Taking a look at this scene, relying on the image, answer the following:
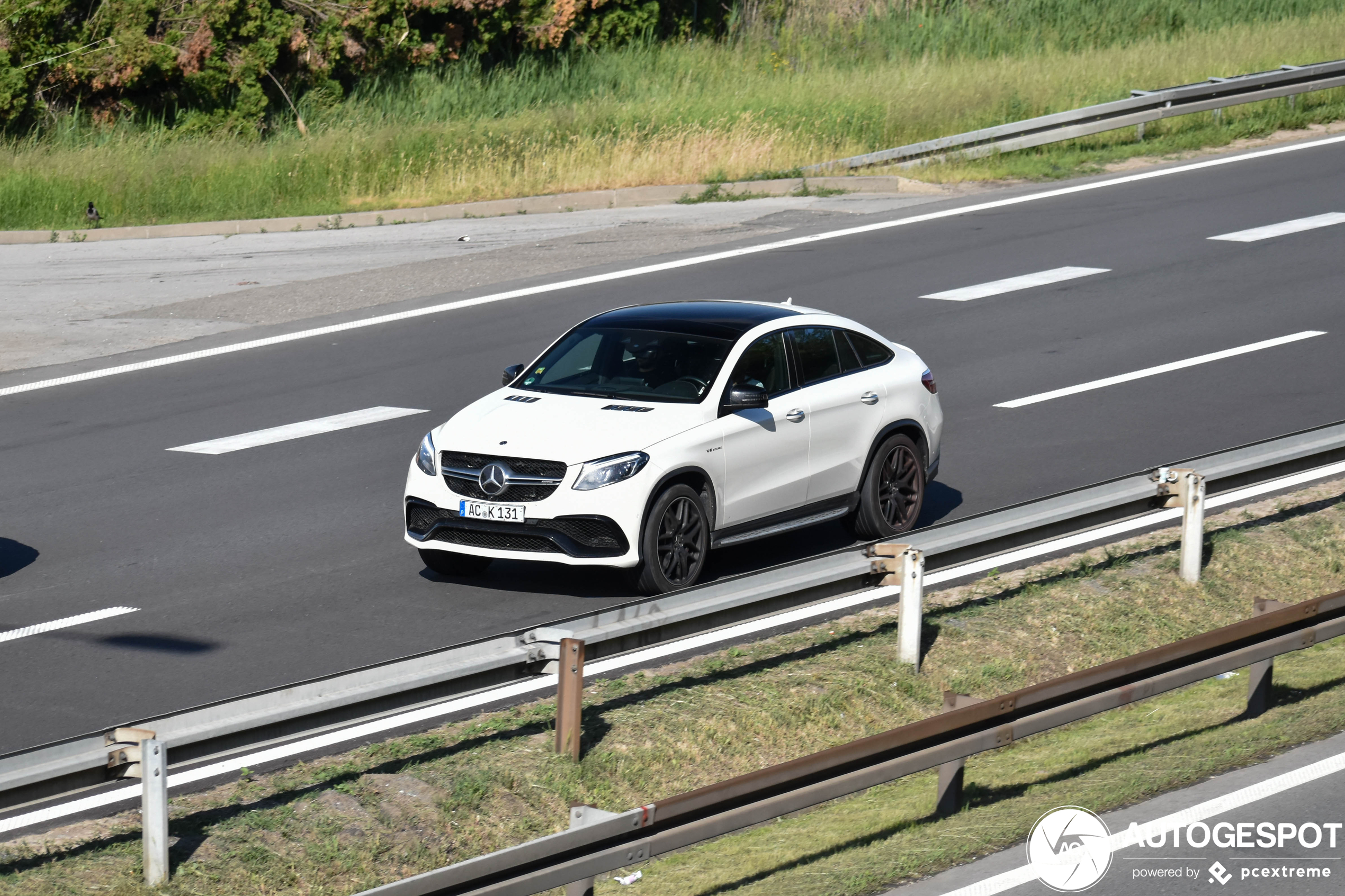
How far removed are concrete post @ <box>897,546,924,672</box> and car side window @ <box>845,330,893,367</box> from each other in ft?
10.1

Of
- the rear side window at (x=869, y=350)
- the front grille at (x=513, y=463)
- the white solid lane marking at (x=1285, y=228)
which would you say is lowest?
the white solid lane marking at (x=1285, y=228)

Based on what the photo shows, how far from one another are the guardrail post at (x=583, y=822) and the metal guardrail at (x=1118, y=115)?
22.3 metres

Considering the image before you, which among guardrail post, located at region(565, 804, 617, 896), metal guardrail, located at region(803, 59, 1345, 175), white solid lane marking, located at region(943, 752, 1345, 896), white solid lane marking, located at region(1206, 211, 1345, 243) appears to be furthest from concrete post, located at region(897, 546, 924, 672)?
metal guardrail, located at region(803, 59, 1345, 175)

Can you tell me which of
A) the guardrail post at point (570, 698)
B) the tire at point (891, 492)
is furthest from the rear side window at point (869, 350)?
the guardrail post at point (570, 698)

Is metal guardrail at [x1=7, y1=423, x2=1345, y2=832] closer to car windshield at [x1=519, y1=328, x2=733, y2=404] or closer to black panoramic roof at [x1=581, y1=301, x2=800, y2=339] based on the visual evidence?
car windshield at [x1=519, y1=328, x2=733, y2=404]

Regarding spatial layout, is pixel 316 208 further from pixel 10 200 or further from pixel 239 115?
pixel 239 115

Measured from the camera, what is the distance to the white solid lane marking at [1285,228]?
2284 centimetres

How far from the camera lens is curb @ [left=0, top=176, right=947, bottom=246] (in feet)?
83.5

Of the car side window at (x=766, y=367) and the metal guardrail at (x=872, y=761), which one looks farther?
the car side window at (x=766, y=367)

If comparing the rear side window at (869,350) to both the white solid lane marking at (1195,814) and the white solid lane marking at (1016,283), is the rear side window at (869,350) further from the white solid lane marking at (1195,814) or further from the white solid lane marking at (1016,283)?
the white solid lane marking at (1016,283)

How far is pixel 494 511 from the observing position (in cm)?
A: 1084

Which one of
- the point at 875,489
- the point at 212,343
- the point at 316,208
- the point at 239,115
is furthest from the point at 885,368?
the point at 239,115

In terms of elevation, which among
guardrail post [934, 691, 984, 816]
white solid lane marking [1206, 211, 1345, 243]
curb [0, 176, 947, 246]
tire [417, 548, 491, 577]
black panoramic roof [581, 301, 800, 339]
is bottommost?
curb [0, 176, 947, 246]

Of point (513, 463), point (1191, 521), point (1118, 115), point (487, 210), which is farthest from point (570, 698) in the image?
point (1118, 115)
